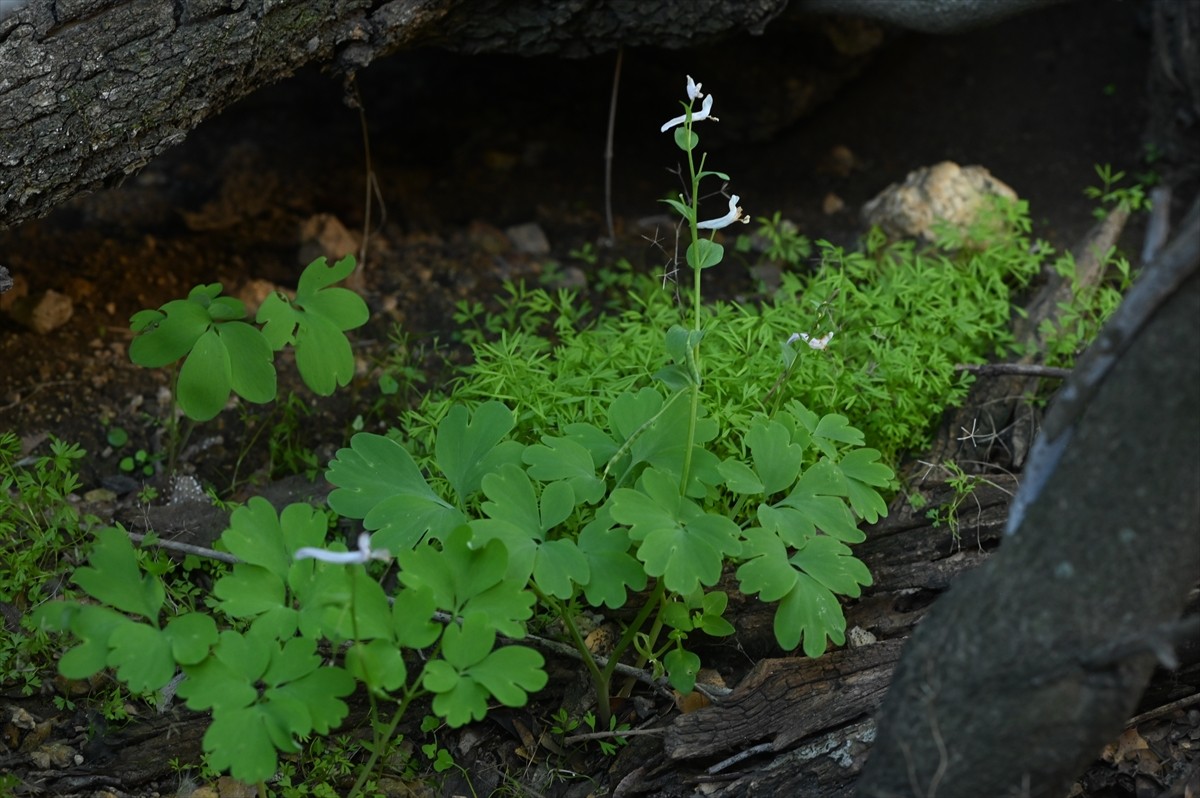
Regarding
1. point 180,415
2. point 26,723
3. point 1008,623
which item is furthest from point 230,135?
point 1008,623

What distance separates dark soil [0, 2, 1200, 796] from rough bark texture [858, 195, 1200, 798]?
2.03 m

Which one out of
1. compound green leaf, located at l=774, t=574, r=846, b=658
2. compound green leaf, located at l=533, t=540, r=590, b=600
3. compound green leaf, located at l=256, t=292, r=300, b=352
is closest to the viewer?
compound green leaf, located at l=533, t=540, r=590, b=600

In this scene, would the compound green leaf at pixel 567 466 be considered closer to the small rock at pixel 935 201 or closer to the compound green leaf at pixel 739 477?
the compound green leaf at pixel 739 477

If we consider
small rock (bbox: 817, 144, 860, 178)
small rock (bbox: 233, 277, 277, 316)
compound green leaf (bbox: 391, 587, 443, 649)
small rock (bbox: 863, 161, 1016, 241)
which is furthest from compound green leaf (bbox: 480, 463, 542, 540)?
small rock (bbox: 817, 144, 860, 178)

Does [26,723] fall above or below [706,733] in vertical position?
above

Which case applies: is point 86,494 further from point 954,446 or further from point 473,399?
point 954,446

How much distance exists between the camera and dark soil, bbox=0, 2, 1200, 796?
10.9ft

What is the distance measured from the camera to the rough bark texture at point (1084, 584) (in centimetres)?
163

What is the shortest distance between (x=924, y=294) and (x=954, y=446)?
49cm

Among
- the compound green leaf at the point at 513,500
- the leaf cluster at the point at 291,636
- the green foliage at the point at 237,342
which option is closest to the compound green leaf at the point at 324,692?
the leaf cluster at the point at 291,636

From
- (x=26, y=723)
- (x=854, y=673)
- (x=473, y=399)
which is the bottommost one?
(x=854, y=673)

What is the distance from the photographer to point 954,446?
299 centimetres

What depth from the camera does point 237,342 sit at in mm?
2537

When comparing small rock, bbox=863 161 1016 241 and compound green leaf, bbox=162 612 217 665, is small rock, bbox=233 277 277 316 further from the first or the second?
small rock, bbox=863 161 1016 241
